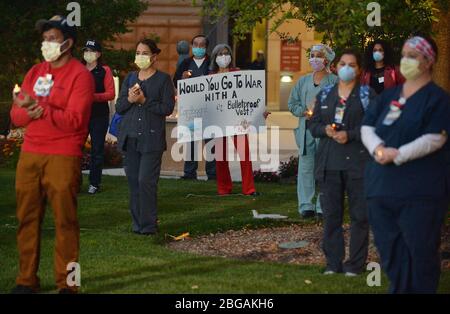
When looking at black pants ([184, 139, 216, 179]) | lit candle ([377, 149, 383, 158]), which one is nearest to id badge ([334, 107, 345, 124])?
lit candle ([377, 149, 383, 158])

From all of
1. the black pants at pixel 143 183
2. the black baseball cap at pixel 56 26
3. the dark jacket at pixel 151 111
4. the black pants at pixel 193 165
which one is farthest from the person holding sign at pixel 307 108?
the black pants at pixel 193 165

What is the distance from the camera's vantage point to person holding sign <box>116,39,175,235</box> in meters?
12.8

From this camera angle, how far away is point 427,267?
8.39 meters

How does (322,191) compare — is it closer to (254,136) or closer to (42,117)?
(42,117)

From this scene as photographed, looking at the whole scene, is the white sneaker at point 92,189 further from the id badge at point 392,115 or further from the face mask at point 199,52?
the id badge at point 392,115

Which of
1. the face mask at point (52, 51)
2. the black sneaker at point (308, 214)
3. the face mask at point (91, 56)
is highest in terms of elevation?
the face mask at point (52, 51)

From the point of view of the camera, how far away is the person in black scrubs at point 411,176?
27.3 ft

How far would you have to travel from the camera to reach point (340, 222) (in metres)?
10.4

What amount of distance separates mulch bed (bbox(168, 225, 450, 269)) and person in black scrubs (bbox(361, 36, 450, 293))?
2.72 metres

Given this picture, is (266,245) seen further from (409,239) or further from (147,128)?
(409,239)

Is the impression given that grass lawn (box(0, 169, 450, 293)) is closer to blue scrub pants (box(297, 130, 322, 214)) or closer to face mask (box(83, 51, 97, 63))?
blue scrub pants (box(297, 130, 322, 214))

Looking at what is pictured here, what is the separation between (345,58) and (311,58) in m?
2.86

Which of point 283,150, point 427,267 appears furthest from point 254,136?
point 427,267

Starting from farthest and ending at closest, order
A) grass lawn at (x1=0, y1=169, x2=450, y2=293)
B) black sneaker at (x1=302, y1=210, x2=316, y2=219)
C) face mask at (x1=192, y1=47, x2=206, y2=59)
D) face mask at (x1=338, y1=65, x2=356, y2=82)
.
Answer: face mask at (x1=192, y1=47, x2=206, y2=59) < black sneaker at (x1=302, y1=210, x2=316, y2=219) < face mask at (x1=338, y1=65, x2=356, y2=82) < grass lawn at (x1=0, y1=169, x2=450, y2=293)
